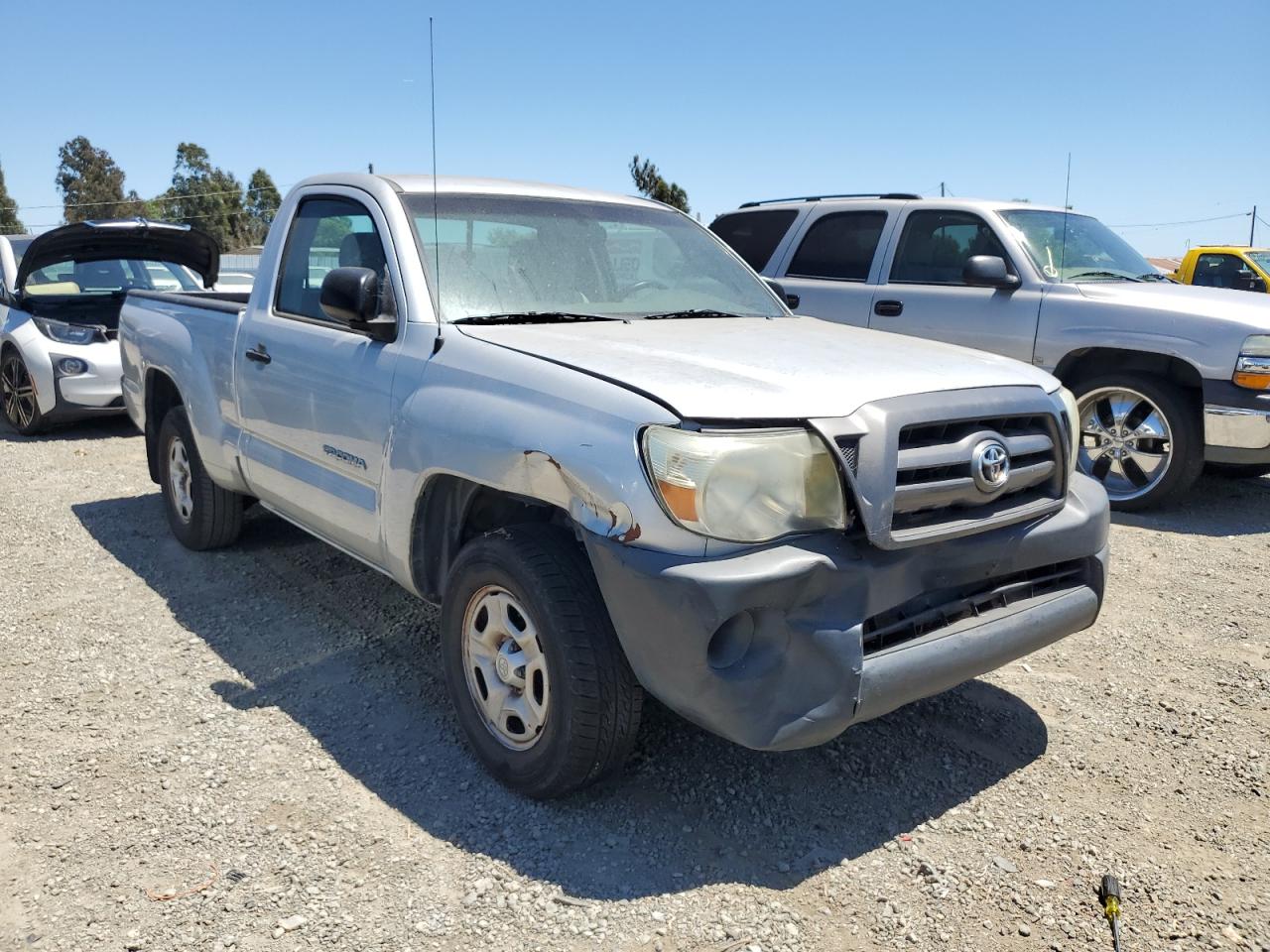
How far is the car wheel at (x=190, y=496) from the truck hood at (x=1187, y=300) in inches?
213

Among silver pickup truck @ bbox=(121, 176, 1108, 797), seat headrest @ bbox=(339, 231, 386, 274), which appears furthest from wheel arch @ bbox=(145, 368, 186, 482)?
seat headrest @ bbox=(339, 231, 386, 274)

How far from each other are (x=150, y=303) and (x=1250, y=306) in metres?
6.59

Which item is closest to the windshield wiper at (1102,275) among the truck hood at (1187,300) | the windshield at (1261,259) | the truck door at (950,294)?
the truck hood at (1187,300)

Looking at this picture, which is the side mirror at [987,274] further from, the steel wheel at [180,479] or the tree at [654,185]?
the tree at [654,185]

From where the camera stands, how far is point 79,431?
9.14m

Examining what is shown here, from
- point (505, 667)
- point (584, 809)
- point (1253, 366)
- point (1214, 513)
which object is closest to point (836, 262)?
point (1253, 366)

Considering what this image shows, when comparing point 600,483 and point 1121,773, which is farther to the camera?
point 1121,773

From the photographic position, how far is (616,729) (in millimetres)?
2830

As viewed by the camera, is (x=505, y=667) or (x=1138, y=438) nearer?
(x=505, y=667)

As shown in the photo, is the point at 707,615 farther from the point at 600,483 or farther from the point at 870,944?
the point at 870,944

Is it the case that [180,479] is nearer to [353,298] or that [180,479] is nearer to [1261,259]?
[353,298]

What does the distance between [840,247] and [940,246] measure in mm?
771

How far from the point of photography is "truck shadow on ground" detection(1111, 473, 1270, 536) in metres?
6.15

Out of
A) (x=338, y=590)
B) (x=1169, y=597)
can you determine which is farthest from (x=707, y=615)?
(x=1169, y=597)
